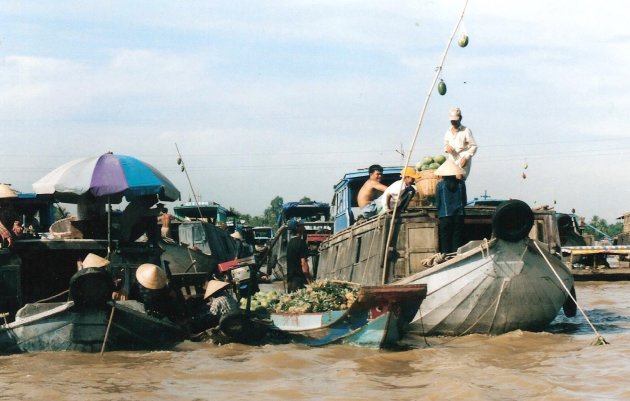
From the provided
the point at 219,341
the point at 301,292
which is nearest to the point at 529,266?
the point at 301,292

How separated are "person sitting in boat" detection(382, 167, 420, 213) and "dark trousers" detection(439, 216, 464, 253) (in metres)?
0.58

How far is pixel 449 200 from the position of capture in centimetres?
1088

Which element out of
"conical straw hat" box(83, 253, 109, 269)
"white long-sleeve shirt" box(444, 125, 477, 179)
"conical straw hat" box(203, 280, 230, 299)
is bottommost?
"conical straw hat" box(203, 280, 230, 299)

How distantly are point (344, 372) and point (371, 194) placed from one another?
4866 millimetres

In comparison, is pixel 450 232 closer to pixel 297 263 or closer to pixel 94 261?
pixel 297 263

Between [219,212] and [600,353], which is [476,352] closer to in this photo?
[600,353]

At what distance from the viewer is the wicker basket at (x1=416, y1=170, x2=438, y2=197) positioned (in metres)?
11.8

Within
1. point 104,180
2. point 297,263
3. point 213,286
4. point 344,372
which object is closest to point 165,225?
point 297,263

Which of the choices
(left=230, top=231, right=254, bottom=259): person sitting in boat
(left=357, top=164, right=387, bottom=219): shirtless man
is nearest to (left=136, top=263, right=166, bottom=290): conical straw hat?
(left=357, top=164, right=387, bottom=219): shirtless man

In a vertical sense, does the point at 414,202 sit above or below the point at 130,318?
above

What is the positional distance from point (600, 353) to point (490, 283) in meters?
1.51

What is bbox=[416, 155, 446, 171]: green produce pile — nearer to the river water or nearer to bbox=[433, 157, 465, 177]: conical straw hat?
bbox=[433, 157, 465, 177]: conical straw hat

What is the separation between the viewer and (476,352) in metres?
9.86

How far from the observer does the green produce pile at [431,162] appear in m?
12.4
